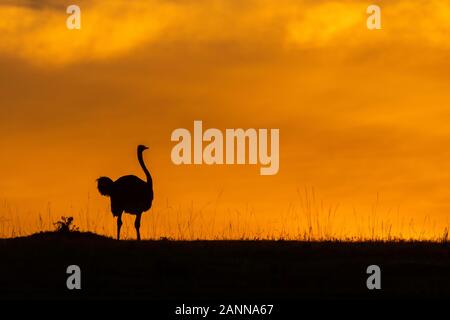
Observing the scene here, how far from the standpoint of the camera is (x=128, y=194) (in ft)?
115

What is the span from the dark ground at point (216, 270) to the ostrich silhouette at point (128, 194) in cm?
589

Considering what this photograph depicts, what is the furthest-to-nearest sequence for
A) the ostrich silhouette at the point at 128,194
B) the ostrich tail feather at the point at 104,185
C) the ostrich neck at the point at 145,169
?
the ostrich neck at the point at 145,169 < the ostrich tail feather at the point at 104,185 < the ostrich silhouette at the point at 128,194

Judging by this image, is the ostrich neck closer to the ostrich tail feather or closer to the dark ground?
the ostrich tail feather

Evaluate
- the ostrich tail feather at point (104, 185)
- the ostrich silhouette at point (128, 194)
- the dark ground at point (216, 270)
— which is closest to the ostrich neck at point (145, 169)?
the ostrich silhouette at point (128, 194)

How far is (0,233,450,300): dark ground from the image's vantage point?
24.2m

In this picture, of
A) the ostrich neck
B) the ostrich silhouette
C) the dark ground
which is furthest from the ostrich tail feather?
the dark ground

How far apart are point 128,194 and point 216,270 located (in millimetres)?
9686

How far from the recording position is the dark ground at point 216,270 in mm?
24156

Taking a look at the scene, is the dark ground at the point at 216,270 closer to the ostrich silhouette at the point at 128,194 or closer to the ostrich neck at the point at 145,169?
the ostrich silhouette at the point at 128,194

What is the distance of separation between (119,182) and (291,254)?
9.03 metres
